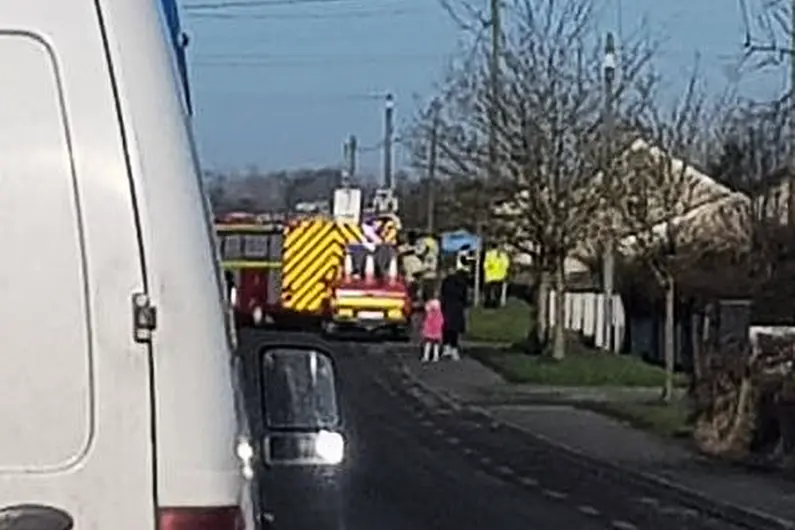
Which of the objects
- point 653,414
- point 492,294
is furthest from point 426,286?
point 653,414

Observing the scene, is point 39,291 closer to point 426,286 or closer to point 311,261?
point 311,261

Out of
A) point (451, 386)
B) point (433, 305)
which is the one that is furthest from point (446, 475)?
point (433, 305)

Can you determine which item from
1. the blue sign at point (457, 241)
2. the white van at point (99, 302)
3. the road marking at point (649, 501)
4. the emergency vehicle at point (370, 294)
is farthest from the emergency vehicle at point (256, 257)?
the white van at point (99, 302)

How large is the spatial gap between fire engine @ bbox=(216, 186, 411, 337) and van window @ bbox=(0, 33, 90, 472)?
51.7 meters

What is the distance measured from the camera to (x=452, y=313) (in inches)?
1957

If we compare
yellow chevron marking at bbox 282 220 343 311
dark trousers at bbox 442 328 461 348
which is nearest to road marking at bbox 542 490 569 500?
dark trousers at bbox 442 328 461 348

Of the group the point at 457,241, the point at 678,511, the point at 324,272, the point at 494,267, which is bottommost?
the point at 678,511

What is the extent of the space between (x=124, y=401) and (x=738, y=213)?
1559 inches

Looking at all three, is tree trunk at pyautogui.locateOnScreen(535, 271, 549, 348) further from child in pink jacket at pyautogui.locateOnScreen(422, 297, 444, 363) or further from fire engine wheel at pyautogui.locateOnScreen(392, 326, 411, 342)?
fire engine wheel at pyautogui.locateOnScreen(392, 326, 411, 342)

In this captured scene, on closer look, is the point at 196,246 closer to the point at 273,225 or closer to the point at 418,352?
the point at 418,352

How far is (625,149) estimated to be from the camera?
45562 millimetres

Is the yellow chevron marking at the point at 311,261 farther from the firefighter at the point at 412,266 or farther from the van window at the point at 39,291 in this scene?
the van window at the point at 39,291

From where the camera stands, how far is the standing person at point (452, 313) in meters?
49.6

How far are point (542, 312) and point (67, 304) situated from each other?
4494 cm
